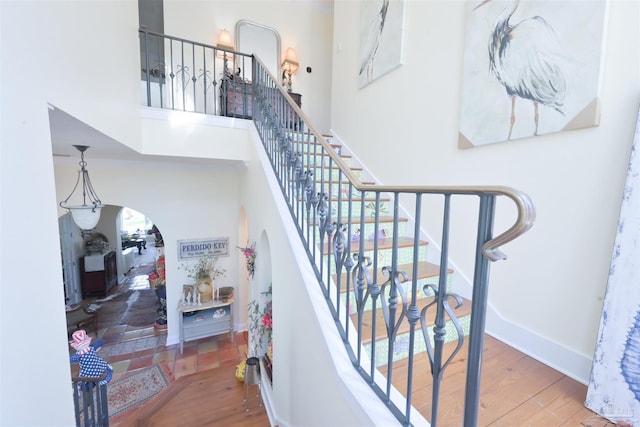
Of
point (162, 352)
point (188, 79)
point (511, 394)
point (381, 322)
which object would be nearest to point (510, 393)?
point (511, 394)

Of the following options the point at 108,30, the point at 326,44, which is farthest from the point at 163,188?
the point at 326,44

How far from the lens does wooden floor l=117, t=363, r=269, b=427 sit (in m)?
2.54

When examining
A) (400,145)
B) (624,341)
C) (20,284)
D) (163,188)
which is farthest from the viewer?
(163,188)

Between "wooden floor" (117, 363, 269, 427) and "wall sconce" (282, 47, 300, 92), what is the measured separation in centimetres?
428

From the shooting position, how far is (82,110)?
4.75ft

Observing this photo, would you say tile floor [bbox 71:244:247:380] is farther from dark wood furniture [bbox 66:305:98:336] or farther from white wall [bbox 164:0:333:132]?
white wall [bbox 164:0:333:132]

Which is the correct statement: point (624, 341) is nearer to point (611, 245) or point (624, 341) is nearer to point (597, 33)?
point (611, 245)

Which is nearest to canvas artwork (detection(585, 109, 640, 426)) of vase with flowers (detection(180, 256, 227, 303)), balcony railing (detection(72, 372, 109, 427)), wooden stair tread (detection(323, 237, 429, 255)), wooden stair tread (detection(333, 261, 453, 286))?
wooden stair tread (detection(333, 261, 453, 286))

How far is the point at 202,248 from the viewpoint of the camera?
4242 millimetres

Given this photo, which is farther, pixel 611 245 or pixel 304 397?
pixel 304 397

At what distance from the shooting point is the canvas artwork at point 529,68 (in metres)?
1.32

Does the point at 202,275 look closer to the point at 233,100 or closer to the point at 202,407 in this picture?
the point at 202,407

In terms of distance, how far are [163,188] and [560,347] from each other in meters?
4.51

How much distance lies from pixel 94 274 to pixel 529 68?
817 centimetres
